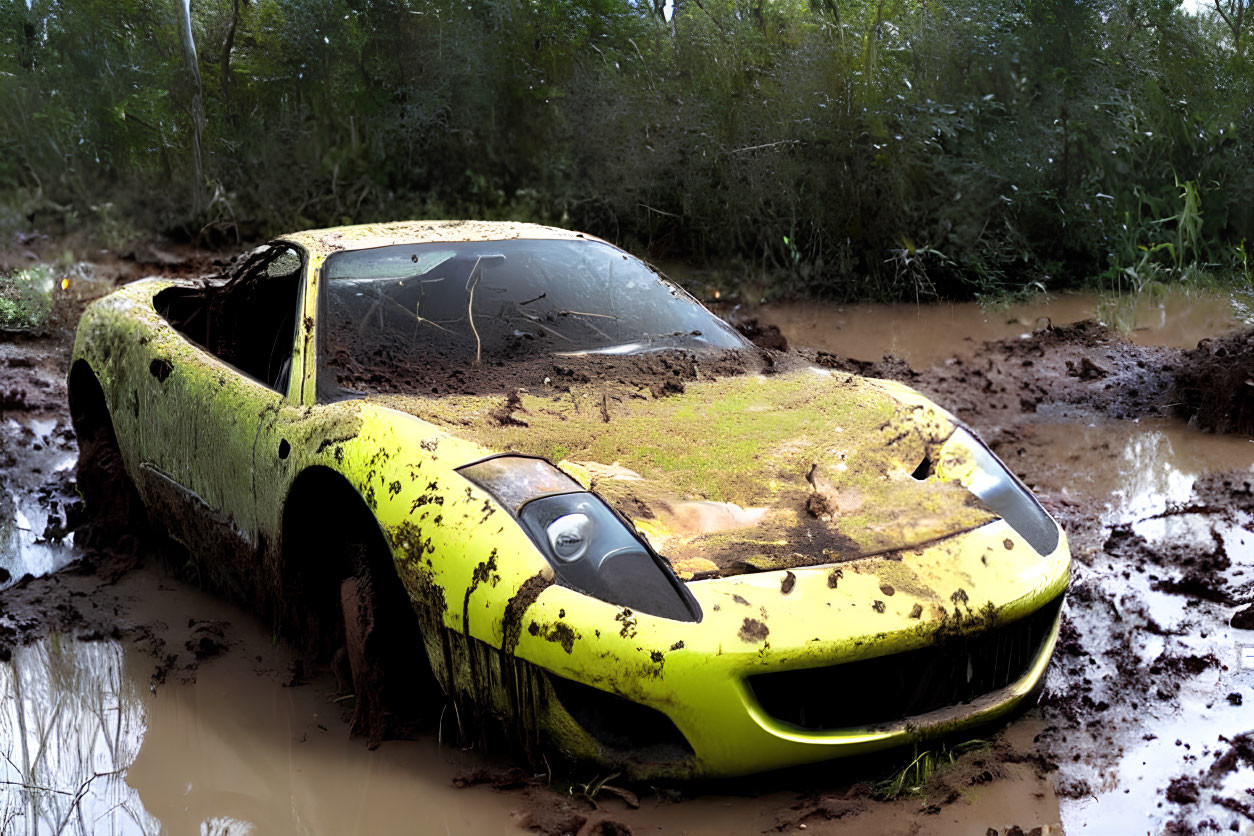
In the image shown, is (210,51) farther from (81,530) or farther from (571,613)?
(571,613)

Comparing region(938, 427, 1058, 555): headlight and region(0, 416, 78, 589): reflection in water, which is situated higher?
region(938, 427, 1058, 555): headlight

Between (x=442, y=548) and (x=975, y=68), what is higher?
(x=975, y=68)

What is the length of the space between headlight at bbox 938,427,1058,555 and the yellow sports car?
0.04 ft

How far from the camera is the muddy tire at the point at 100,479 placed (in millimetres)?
4676

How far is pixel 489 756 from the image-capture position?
111 inches

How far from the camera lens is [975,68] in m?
9.66

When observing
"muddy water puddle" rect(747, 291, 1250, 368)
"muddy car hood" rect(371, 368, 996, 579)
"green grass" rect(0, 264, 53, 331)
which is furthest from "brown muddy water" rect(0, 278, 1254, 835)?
"green grass" rect(0, 264, 53, 331)

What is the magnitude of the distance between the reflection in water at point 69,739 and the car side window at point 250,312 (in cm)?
110

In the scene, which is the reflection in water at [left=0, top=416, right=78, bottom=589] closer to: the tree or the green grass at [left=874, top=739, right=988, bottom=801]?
the green grass at [left=874, top=739, right=988, bottom=801]

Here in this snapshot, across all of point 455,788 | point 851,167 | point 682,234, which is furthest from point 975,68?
point 455,788

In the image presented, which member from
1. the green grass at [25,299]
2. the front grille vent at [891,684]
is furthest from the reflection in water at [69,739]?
the green grass at [25,299]

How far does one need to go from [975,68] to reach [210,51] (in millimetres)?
8397

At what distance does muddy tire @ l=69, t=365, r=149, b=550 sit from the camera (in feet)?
15.3

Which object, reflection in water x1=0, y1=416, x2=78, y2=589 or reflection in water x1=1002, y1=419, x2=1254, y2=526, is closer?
reflection in water x1=0, y1=416, x2=78, y2=589
